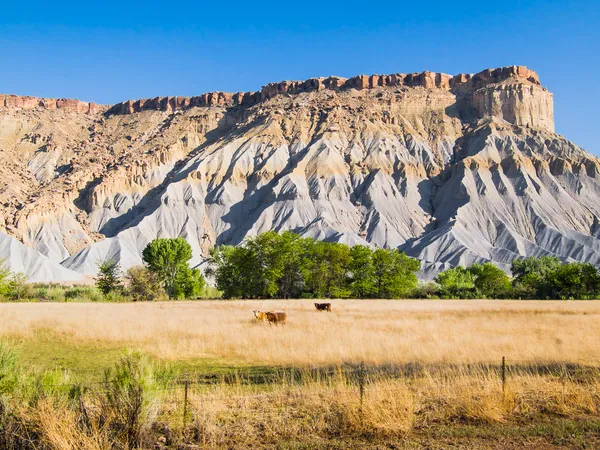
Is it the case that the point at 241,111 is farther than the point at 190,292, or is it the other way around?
the point at 241,111

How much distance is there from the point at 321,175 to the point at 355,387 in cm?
11585

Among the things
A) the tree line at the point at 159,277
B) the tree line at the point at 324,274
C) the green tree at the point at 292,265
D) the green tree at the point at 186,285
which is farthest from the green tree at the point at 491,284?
the tree line at the point at 159,277

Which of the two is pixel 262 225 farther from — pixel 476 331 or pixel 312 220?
pixel 476 331

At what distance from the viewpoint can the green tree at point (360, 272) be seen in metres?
56.5

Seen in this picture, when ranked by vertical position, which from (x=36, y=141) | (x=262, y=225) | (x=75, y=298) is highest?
(x=36, y=141)

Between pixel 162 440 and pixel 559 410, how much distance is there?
7375 millimetres

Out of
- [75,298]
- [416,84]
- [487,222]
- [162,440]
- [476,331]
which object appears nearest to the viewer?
[162,440]

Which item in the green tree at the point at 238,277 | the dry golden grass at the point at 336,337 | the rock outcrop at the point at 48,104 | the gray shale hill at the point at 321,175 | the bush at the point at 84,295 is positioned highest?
the rock outcrop at the point at 48,104

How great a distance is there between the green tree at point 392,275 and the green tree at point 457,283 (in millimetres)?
8498

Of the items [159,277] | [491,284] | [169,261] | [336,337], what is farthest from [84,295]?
[491,284]

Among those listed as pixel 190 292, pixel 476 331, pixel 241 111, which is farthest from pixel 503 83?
pixel 476 331

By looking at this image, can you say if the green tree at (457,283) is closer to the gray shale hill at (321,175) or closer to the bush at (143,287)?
the gray shale hill at (321,175)

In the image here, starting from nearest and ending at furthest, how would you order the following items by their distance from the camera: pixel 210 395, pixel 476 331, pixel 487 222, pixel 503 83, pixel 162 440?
pixel 162 440
pixel 210 395
pixel 476 331
pixel 487 222
pixel 503 83

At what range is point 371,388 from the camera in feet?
32.7
